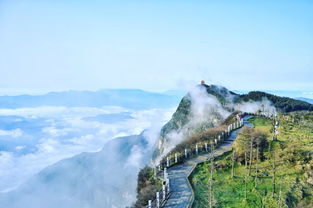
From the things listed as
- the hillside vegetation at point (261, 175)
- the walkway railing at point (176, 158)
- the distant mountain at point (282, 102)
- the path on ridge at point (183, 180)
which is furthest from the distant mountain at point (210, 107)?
the hillside vegetation at point (261, 175)

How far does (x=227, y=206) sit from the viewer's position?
72.6ft

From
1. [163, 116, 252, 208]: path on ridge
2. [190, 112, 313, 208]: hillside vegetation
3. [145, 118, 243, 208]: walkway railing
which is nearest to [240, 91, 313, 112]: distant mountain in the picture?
[145, 118, 243, 208]: walkway railing

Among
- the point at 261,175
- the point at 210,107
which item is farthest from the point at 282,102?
the point at 261,175

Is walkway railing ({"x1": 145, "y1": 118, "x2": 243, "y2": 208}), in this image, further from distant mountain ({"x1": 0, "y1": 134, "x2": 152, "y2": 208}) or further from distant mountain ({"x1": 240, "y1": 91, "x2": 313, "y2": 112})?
distant mountain ({"x1": 0, "y1": 134, "x2": 152, "y2": 208})

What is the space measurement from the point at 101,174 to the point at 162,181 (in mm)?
124434

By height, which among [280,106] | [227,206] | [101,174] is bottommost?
[101,174]

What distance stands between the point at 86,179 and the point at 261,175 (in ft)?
426

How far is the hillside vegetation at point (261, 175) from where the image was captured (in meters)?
23.2

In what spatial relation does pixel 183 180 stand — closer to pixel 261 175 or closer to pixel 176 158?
pixel 176 158

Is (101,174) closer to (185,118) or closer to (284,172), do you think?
(185,118)

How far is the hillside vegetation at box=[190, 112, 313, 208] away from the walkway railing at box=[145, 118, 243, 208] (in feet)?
7.89

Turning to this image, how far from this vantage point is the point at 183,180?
26547 mm

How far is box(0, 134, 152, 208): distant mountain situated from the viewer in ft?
419

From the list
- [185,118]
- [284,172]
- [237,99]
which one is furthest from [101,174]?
[284,172]
